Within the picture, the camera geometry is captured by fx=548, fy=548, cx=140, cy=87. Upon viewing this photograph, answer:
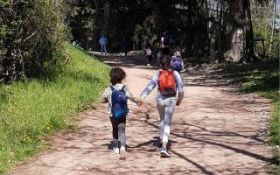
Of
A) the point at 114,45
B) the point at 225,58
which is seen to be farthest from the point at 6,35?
the point at 114,45

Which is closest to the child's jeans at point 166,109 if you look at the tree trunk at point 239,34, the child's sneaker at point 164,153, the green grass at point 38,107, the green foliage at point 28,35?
the child's sneaker at point 164,153

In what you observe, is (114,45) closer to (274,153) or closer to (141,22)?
(141,22)

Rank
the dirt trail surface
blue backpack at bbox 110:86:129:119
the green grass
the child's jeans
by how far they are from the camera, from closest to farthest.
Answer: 1. the dirt trail surface
2. blue backpack at bbox 110:86:129:119
3. the child's jeans
4. the green grass

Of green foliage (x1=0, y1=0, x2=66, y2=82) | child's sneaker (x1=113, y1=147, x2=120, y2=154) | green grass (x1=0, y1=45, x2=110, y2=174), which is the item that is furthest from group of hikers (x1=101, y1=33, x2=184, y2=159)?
green foliage (x1=0, y1=0, x2=66, y2=82)

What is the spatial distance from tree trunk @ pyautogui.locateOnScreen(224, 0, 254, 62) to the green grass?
8.89 metres

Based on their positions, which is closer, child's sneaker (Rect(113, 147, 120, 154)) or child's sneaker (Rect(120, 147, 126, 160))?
child's sneaker (Rect(120, 147, 126, 160))

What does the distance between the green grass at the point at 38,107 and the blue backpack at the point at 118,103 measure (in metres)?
1.63

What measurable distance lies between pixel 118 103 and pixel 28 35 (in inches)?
289

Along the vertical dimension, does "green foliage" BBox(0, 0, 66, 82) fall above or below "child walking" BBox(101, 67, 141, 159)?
above

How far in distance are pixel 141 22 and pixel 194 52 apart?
369 inches

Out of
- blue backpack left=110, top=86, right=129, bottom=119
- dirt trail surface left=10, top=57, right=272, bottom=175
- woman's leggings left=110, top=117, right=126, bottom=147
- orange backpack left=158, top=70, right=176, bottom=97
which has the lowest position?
dirt trail surface left=10, top=57, right=272, bottom=175

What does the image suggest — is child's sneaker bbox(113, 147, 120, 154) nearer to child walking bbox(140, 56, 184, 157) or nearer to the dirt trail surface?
the dirt trail surface

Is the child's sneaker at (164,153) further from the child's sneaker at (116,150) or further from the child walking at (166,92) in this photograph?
the child's sneaker at (116,150)

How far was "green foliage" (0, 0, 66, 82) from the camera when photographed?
14.2m
